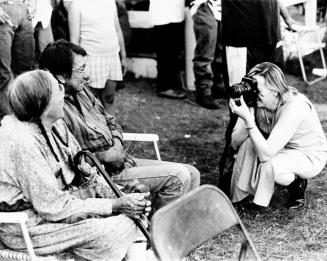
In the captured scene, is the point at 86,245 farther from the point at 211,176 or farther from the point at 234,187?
the point at 211,176

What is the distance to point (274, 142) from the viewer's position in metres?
4.28

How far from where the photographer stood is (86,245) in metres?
3.12

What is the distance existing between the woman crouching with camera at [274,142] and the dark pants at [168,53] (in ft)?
8.94

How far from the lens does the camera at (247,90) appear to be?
167 inches

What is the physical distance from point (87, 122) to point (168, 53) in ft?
11.4

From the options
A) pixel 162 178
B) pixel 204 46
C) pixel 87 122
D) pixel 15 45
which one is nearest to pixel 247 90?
pixel 162 178

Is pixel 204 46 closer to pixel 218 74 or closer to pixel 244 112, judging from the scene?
pixel 218 74

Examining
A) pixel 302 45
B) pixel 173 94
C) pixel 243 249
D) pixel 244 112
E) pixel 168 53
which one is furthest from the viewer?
pixel 302 45

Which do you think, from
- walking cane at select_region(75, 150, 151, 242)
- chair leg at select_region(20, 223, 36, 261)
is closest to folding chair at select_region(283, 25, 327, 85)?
walking cane at select_region(75, 150, 151, 242)

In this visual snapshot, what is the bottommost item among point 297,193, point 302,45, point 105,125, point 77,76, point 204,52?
point 297,193

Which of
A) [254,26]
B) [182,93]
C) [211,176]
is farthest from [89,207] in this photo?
[182,93]

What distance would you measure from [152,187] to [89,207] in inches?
29.3

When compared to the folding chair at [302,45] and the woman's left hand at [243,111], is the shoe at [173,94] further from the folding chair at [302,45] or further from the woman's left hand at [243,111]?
the woman's left hand at [243,111]

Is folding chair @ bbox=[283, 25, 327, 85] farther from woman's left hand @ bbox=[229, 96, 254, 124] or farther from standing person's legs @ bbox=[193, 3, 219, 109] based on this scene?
woman's left hand @ bbox=[229, 96, 254, 124]
